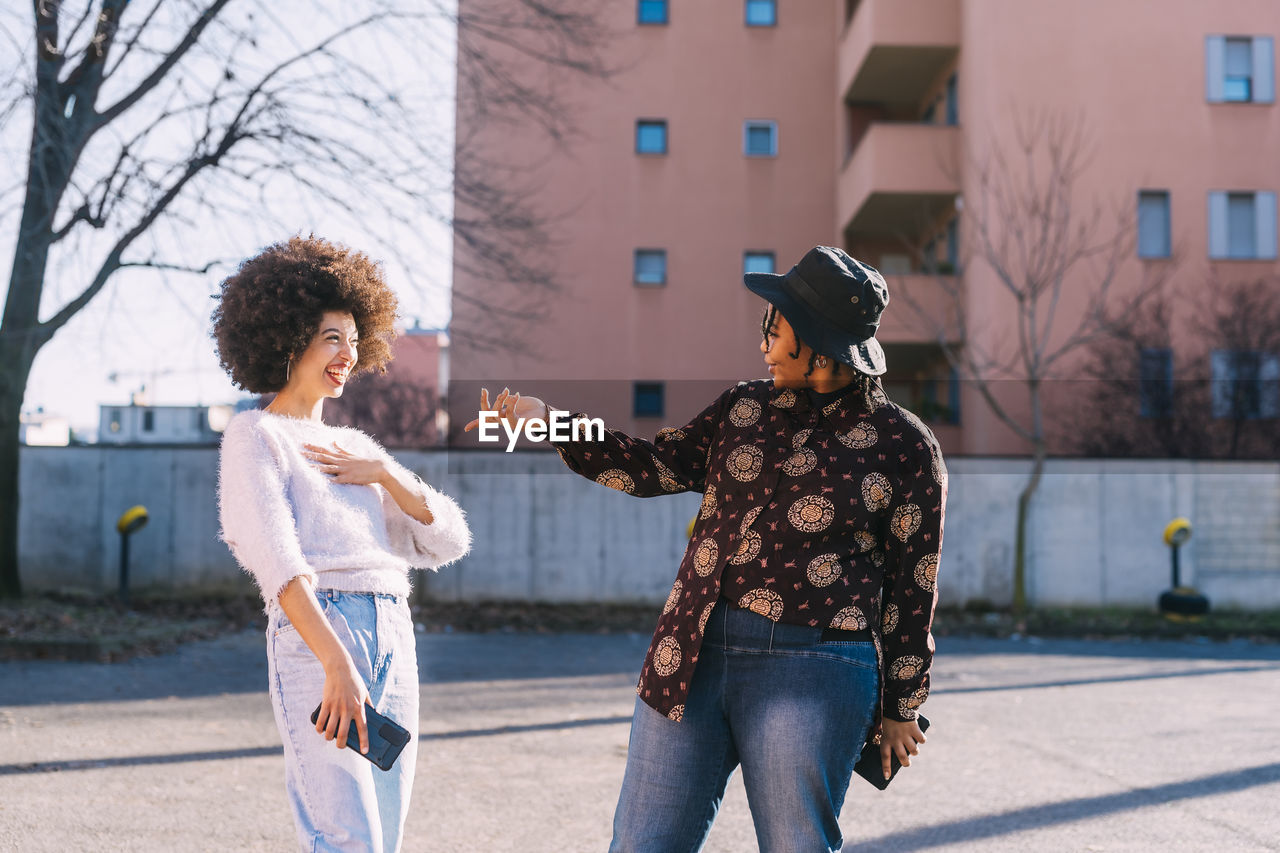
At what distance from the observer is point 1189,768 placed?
258 inches

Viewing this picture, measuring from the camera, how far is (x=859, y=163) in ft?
75.5

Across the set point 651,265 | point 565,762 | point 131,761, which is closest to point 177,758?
point 131,761

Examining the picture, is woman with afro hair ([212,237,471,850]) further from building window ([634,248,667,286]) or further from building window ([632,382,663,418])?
building window ([634,248,667,286])

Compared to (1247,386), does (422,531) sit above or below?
below

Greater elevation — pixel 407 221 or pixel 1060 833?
pixel 407 221

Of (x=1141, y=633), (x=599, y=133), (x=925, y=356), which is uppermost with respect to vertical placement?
(x=599, y=133)

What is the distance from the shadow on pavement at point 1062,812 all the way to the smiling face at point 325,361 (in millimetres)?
3025

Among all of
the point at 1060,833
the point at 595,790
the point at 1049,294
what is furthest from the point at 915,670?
the point at 1049,294

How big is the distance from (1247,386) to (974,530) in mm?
6535

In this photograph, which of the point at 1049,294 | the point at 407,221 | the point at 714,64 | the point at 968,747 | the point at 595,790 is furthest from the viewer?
the point at 714,64

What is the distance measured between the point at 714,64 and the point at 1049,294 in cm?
909

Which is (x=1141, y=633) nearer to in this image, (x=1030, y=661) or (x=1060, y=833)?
(x=1030, y=661)

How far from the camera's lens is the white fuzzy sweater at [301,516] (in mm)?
2557

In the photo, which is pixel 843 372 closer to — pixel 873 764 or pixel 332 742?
pixel 873 764
